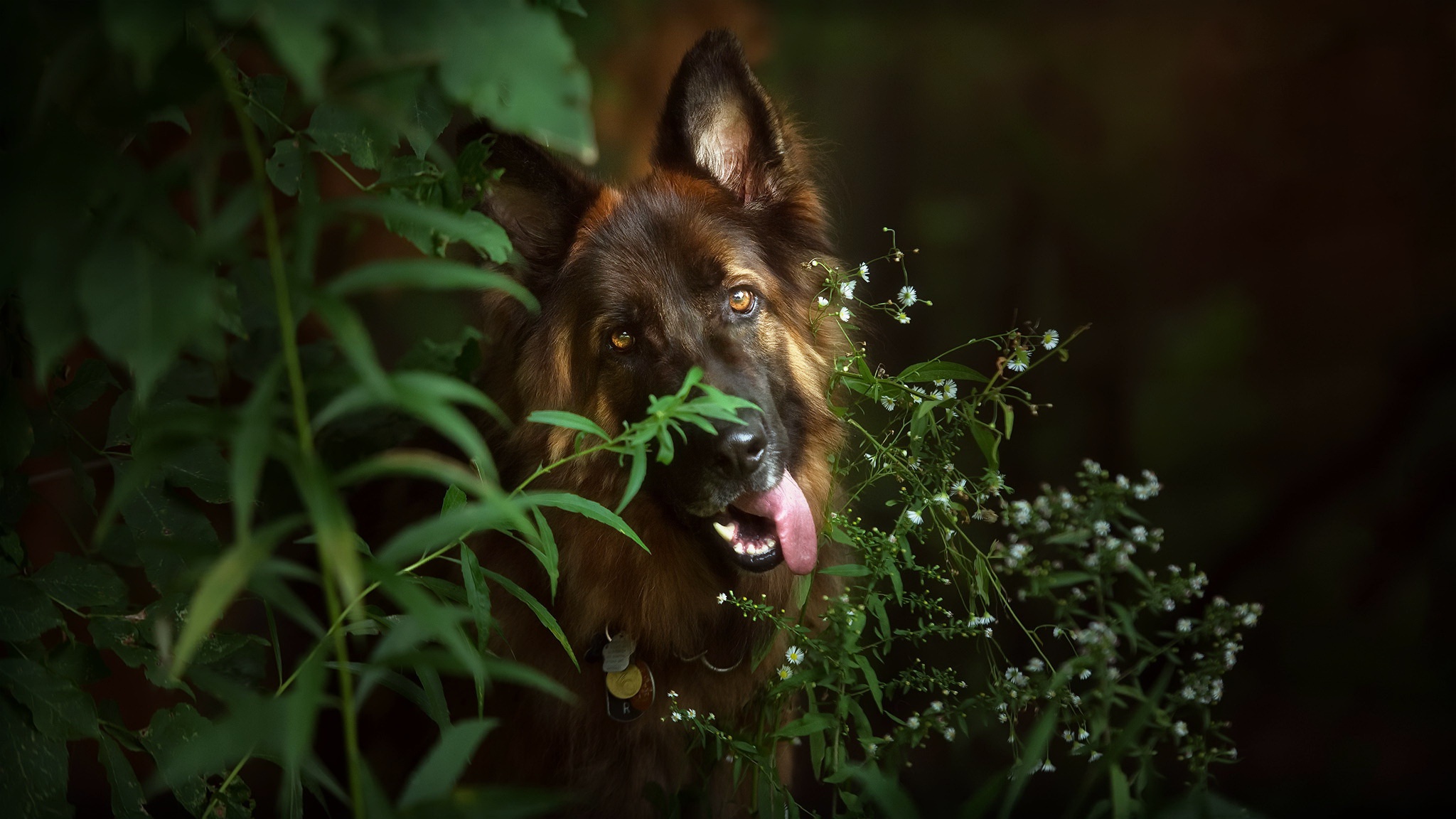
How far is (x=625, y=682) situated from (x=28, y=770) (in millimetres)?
1080

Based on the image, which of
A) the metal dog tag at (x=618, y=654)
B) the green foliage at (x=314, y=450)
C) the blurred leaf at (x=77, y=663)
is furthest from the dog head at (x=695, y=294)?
the blurred leaf at (x=77, y=663)

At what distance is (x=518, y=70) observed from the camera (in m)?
0.83

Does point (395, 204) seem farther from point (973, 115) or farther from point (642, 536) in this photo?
point (973, 115)

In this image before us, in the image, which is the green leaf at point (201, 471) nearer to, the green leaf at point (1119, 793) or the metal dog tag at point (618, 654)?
the metal dog tag at point (618, 654)

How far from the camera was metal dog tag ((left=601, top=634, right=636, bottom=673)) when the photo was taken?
213cm

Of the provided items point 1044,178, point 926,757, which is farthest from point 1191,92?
point 926,757

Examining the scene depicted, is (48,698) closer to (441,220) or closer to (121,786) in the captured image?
(121,786)

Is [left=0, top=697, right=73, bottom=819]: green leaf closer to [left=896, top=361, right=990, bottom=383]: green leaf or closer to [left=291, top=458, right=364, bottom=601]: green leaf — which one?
[left=291, top=458, right=364, bottom=601]: green leaf

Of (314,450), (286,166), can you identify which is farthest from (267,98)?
(314,450)

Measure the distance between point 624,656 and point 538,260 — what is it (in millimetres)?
947

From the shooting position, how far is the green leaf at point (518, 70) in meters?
0.81

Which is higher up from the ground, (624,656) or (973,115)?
(973,115)

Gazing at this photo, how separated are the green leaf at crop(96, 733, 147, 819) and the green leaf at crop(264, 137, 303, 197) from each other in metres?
0.89

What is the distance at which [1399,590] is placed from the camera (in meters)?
2.69
